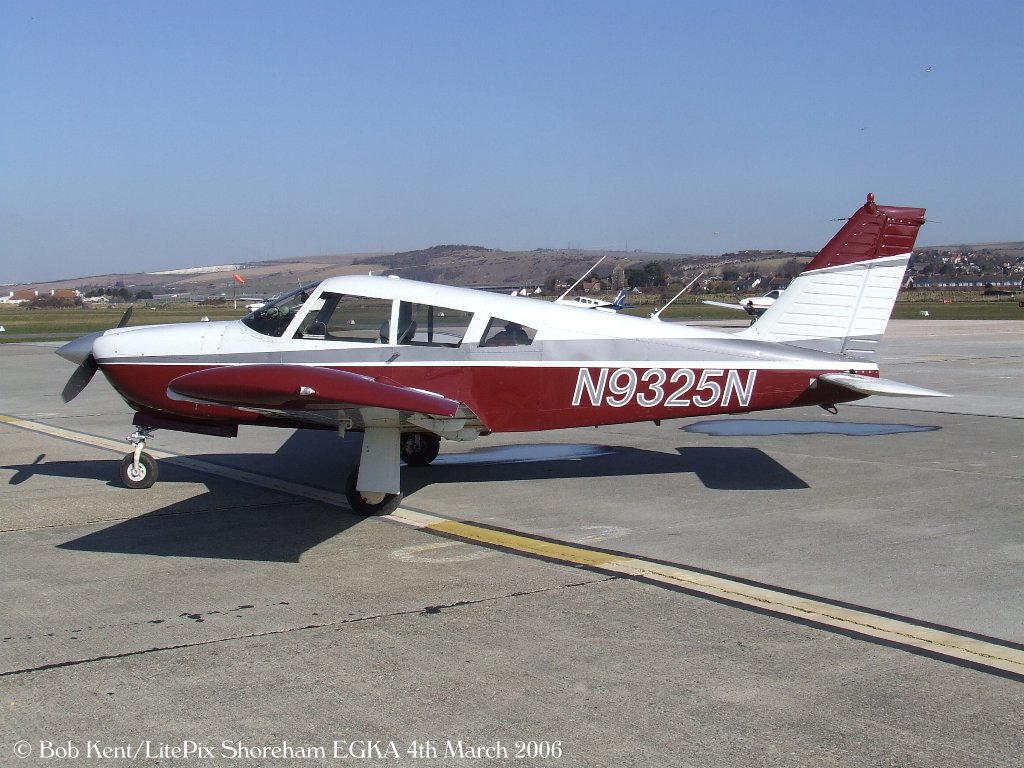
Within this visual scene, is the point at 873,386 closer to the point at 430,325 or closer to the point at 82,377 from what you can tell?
the point at 430,325

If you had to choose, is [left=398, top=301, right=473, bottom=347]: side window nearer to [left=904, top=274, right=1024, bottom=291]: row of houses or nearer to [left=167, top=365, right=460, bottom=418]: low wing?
[left=167, top=365, right=460, bottom=418]: low wing

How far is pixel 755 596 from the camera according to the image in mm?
5957

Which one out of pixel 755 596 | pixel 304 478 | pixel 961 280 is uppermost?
pixel 755 596

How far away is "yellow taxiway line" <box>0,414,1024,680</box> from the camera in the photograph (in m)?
4.98

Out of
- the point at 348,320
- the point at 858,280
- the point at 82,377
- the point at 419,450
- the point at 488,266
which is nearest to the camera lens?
the point at 348,320

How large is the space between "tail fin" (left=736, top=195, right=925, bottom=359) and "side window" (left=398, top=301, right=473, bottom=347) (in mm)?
2783

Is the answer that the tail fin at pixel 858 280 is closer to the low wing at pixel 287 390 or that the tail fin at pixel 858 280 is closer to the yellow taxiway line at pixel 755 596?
the yellow taxiway line at pixel 755 596

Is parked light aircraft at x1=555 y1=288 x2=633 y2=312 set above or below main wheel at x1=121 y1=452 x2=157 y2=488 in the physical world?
below

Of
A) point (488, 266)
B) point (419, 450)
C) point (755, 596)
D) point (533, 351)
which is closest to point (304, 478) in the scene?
point (419, 450)

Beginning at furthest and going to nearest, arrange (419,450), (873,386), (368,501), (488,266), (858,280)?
(488,266) < (419,450) < (858,280) < (873,386) < (368,501)

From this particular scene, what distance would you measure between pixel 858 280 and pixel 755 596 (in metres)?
4.34

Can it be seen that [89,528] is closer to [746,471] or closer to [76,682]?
[76,682]

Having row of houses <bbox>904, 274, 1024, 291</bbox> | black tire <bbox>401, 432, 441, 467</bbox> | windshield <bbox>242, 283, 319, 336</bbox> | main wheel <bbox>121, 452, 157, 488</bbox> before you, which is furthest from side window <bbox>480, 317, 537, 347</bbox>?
row of houses <bbox>904, 274, 1024, 291</bbox>

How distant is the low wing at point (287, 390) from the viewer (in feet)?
21.5
